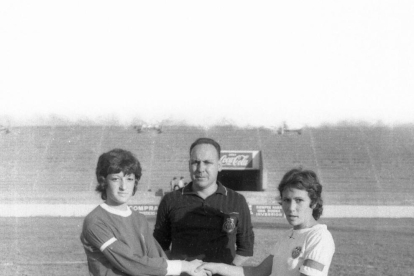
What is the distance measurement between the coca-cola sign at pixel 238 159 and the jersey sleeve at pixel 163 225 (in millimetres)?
29557

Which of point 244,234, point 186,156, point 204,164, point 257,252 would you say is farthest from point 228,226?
point 186,156

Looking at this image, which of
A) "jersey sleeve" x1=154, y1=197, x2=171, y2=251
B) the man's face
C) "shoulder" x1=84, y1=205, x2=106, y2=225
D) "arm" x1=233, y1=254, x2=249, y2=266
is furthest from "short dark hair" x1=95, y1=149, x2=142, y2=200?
"arm" x1=233, y1=254, x2=249, y2=266

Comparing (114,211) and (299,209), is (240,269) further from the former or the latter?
(114,211)

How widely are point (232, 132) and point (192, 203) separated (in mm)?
41498

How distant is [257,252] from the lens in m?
13.5

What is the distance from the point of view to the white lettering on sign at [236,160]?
34188 mm

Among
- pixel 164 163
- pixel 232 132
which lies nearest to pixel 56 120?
pixel 164 163

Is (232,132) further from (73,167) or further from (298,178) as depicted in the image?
(298,178)

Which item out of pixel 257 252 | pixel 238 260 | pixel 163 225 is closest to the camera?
pixel 238 260

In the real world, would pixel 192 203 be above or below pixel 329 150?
below

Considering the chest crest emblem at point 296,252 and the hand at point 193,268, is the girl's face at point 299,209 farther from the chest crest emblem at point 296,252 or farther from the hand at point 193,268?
the hand at point 193,268

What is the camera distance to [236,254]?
4453 mm

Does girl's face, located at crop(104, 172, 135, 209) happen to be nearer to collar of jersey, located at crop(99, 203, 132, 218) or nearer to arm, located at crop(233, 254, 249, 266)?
collar of jersey, located at crop(99, 203, 132, 218)

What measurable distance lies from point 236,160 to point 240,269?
30.5 meters
